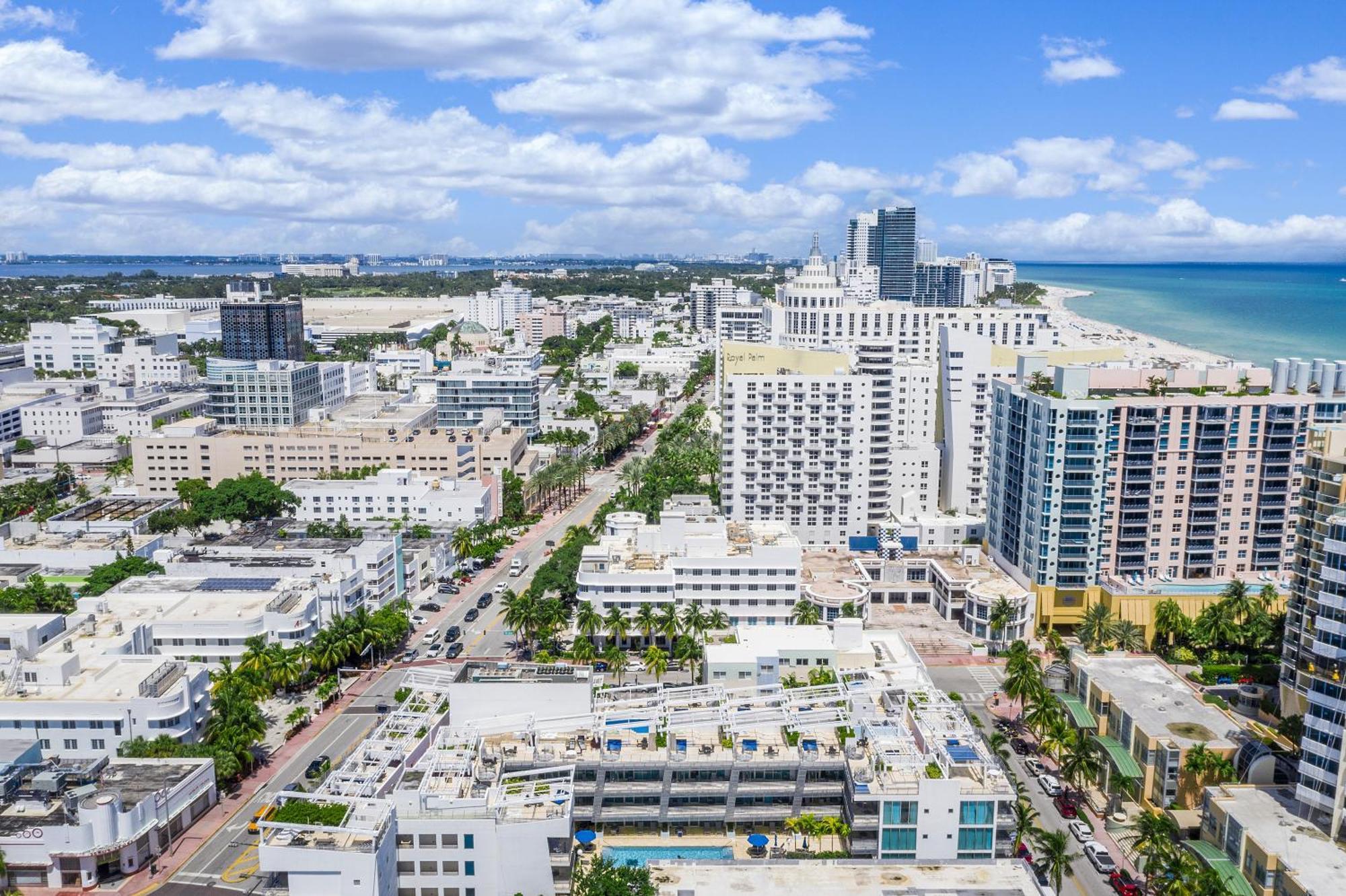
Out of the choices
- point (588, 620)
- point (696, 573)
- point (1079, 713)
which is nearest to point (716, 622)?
point (696, 573)

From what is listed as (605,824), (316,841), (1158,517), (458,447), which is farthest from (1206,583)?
(458,447)

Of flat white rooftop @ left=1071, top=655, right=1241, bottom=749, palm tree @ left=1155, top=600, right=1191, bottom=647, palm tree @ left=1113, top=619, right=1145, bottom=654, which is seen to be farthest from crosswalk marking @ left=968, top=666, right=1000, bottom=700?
palm tree @ left=1155, top=600, right=1191, bottom=647

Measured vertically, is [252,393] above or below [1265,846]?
above

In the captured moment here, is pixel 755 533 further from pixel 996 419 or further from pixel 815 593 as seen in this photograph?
pixel 996 419

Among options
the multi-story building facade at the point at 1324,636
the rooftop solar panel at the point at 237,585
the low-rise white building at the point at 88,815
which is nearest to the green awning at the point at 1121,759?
the multi-story building facade at the point at 1324,636

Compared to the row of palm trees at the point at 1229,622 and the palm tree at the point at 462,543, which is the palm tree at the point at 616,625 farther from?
the row of palm trees at the point at 1229,622

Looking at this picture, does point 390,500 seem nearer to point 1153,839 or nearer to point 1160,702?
point 1160,702
